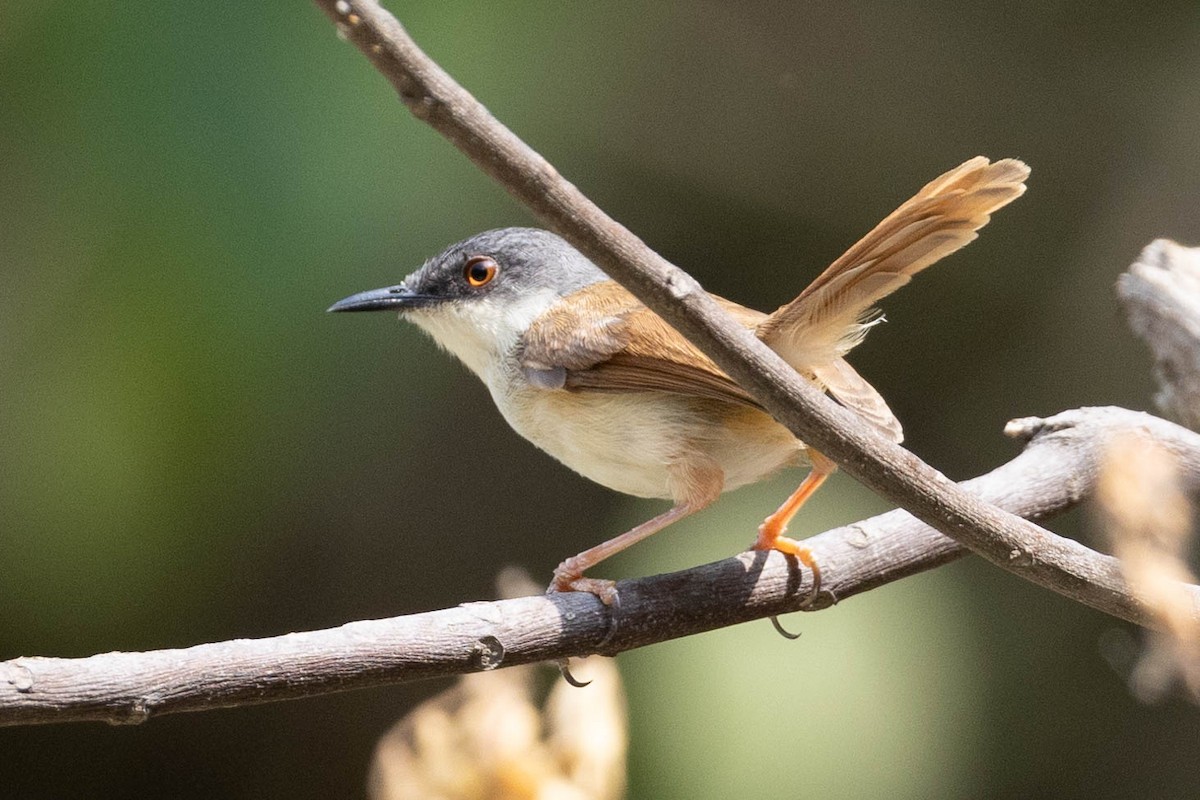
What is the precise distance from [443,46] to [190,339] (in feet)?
3.54

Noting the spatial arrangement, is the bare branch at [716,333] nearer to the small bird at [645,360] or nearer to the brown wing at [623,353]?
the small bird at [645,360]

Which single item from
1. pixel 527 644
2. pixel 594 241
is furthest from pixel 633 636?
pixel 594 241

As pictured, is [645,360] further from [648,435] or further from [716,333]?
[716,333]

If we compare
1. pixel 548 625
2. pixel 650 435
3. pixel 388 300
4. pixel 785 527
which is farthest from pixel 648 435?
pixel 388 300

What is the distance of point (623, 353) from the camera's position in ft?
7.18

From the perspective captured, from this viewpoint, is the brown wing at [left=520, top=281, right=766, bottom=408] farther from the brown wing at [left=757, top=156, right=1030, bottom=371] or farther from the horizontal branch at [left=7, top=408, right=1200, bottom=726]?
the horizontal branch at [left=7, top=408, right=1200, bottom=726]

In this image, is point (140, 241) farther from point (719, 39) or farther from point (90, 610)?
point (719, 39)

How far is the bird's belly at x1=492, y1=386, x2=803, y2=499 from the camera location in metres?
2.18

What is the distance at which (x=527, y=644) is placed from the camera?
179 centimetres

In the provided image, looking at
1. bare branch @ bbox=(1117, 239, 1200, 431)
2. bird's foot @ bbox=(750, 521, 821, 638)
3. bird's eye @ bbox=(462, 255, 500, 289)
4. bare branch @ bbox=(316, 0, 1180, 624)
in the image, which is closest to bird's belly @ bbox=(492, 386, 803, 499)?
bird's foot @ bbox=(750, 521, 821, 638)

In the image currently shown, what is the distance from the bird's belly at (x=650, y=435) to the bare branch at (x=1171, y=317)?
2.83 feet

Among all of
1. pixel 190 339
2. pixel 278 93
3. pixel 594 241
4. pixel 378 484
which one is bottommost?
pixel 594 241

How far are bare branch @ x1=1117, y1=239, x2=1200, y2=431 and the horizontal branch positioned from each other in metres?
0.15

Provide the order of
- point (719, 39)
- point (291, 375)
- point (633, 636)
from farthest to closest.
Answer: point (719, 39)
point (291, 375)
point (633, 636)
